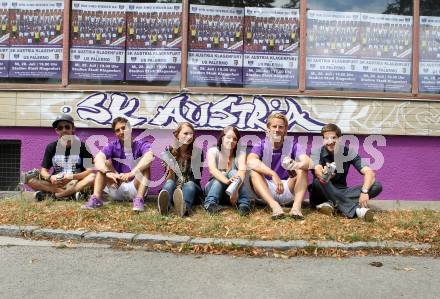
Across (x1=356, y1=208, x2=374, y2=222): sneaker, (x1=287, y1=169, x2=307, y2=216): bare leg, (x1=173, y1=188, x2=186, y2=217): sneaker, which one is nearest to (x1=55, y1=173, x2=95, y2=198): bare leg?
(x1=173, y1=188, x2=186, y2=217): sneaker

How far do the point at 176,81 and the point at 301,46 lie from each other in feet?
6.78

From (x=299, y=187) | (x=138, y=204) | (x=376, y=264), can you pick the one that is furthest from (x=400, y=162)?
(x=138, y=204)

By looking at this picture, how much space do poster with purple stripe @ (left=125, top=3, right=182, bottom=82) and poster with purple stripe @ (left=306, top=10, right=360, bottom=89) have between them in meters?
2.13

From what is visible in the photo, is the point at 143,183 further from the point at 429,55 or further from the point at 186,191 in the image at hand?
the point at 429,55

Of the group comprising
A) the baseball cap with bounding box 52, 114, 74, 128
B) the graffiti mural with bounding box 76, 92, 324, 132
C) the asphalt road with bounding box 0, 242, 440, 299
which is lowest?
the asphalt road with bounding box 0, 242, 440, 299

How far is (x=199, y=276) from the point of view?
415cm

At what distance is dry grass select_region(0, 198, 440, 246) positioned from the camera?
17.1 ft

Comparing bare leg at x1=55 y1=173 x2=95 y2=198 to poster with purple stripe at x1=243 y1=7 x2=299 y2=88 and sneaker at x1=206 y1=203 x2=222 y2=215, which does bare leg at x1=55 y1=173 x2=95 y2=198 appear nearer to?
sneaker at x1=206 y1=203 x2=222 y2=215

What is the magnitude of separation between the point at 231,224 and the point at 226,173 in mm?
856

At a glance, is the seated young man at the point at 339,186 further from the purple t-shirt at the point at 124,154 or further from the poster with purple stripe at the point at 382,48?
the purple t-shirt at the point at 124,154

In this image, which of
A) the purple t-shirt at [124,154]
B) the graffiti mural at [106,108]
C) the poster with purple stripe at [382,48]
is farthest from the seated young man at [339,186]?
the graffiti mural at [106,108]

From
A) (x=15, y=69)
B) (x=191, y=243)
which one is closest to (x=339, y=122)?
(x=191, y=243)

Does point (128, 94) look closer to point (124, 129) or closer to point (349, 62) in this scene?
point (124, 129)

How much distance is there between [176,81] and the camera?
7680 millimetres
